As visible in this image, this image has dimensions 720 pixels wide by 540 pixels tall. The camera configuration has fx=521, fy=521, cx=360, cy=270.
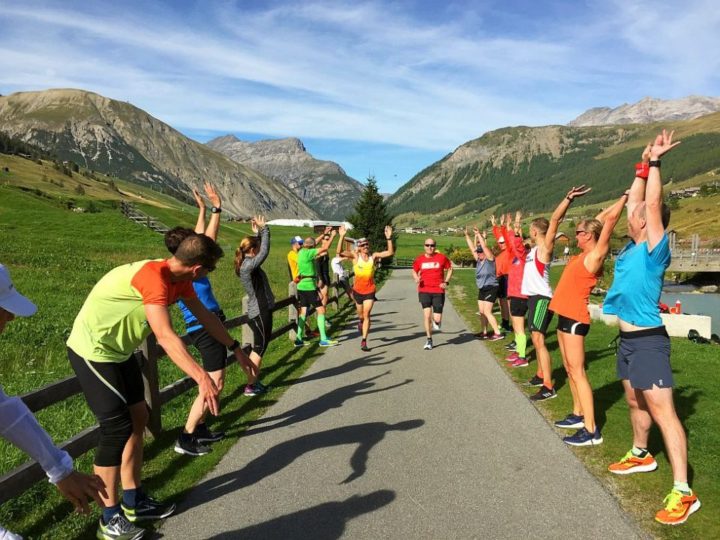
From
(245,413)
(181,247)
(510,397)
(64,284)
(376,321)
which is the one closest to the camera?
(181,247)

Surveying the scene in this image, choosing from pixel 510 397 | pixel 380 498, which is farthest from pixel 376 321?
pixel 380 498

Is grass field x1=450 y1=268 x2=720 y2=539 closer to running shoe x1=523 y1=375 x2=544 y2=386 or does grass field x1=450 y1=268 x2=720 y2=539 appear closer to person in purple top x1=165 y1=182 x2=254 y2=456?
running shoe x1=523 y1=375 x2=544 y2=386

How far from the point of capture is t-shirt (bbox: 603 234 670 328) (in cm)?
413

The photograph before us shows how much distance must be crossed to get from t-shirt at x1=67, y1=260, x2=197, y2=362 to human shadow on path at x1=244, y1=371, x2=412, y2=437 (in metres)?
2.50

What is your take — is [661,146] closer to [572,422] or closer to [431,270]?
[572,422]

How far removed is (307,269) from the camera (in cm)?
1086

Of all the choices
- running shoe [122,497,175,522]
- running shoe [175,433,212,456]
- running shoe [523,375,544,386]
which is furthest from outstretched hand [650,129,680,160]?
running shoe [175,433,212,456]

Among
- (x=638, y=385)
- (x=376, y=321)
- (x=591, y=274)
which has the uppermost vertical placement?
(x=591, y=274)

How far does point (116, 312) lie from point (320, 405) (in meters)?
3.71

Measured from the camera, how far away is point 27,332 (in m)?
10.0

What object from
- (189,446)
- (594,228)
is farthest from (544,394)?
(189,446)

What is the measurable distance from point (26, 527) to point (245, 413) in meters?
2.90

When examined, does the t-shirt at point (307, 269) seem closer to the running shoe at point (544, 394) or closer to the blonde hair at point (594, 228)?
the running shoe at point (544, 394)

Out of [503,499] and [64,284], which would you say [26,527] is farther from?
[64,284]
